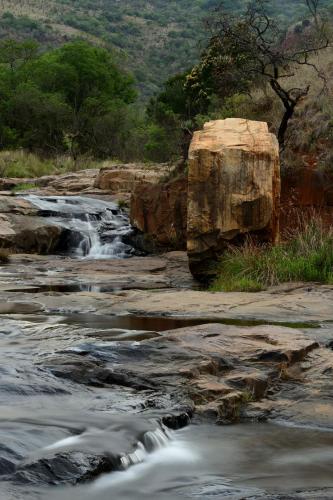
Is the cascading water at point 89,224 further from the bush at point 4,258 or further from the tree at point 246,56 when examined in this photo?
the tree at point 246,56

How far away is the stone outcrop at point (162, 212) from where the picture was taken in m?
15.9

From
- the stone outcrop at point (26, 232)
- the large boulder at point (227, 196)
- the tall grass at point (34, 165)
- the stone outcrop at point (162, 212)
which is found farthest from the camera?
the tall grass at point (34, 165)

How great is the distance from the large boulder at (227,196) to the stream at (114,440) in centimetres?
513

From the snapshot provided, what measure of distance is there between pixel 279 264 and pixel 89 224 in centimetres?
832

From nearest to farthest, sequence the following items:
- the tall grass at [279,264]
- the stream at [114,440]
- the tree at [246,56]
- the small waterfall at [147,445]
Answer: the stream at [114,440], the small waterfall at [147,445], the tall grass at [279,264], the tree at [246,56]

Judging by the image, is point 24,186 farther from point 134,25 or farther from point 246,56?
point 134,25

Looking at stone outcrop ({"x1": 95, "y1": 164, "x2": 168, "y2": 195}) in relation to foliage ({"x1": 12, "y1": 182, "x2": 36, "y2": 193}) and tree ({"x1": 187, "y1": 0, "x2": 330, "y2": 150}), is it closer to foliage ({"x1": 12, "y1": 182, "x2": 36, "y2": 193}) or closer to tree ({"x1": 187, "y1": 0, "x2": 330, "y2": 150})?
foliage ({"x1": 12, "y1": 182, "x2": 36, "y2": 193})

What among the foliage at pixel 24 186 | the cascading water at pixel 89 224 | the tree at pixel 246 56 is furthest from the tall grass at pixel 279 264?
the foliage at pixel 24 186

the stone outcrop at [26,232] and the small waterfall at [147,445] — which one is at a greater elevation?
the small waterfall at [147,445]

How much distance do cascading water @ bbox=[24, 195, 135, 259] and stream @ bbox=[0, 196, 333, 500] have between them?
1038 cm

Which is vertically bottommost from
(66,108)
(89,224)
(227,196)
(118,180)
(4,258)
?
(4,258)

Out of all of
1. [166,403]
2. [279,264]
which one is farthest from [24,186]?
[166,403]

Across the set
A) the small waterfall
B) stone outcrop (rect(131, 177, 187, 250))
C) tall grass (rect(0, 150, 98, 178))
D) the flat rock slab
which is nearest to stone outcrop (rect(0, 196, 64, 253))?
stone outcrop (rect(131, 177, 187, 250))

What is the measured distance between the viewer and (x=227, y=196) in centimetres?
1253
